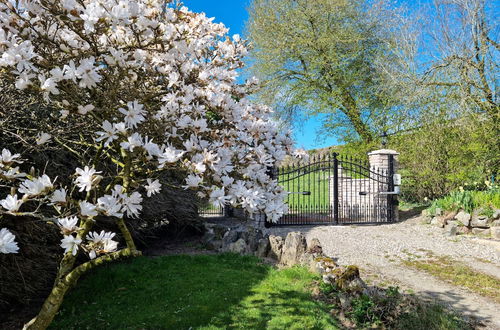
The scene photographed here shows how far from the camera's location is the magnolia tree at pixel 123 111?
2055 millimetres

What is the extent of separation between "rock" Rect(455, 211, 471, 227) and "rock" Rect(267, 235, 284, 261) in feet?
19.3

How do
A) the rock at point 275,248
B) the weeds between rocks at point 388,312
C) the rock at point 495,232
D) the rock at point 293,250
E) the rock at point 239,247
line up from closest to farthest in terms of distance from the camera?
the weeds between rocks at point 388,312 < the rock at point 293,250 < the rock at point 275,248 < the rock at point 239,247 < the rock at point 495,232

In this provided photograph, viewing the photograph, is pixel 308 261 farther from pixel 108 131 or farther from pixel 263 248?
pixel 108 131

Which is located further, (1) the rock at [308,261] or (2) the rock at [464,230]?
(2) the rock at [464,230]

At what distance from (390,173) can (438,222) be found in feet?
7.47

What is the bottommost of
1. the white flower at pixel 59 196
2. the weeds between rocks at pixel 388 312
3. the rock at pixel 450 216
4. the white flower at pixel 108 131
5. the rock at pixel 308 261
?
the weeds between rocks at pixel 388 312

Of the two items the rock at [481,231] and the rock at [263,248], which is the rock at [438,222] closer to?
the rock at [481,231]

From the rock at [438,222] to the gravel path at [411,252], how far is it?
245 millimetres

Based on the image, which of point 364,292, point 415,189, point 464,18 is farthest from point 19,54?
point 415,189

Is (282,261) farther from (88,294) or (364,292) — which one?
(88,294)

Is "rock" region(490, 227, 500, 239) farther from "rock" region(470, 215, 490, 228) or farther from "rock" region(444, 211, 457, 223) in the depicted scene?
"rock" region(444, 211, 457, 223)

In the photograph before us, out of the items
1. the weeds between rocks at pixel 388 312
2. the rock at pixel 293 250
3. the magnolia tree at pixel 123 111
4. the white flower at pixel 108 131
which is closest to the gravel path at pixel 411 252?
the weeds between rocks at pixel 388 312

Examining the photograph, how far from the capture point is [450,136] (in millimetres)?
12281

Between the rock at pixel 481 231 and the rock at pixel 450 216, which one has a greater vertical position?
the rock at pixel 450 216
